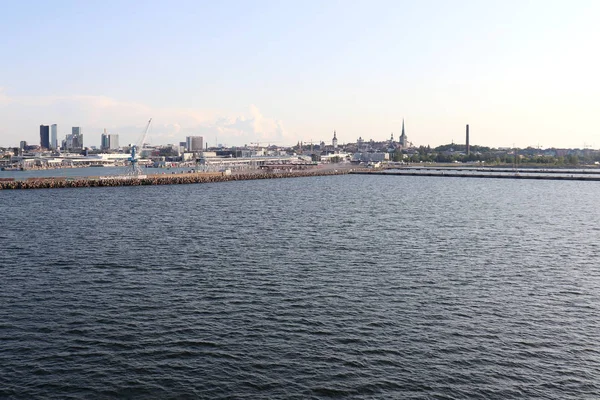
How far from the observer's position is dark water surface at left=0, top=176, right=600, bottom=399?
16812mm

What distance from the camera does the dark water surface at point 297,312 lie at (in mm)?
16812

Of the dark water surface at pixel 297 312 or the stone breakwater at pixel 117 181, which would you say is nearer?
the dark water surface at pixel 297 312

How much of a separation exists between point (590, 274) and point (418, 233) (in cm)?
1480

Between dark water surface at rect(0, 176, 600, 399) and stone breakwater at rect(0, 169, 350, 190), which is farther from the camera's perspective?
stone breakwater at rect(0, 169, 350, 190)

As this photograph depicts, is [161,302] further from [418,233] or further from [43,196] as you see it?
[43,196]

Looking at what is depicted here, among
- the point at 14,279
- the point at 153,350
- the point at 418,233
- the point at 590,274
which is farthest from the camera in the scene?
the point at 418,233

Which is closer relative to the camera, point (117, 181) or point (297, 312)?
point (297, 312)

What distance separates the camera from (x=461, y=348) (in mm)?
19219

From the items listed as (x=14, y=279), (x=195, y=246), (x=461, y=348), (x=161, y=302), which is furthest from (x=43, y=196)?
(x=461, y=348)

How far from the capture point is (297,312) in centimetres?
2258

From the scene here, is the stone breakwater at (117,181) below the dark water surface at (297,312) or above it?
above

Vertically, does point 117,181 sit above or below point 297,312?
above

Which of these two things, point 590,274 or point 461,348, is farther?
point 590,274

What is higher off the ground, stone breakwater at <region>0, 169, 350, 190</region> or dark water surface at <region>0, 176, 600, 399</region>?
stone breakwater at <region>0, 169, 350, 190</region>
